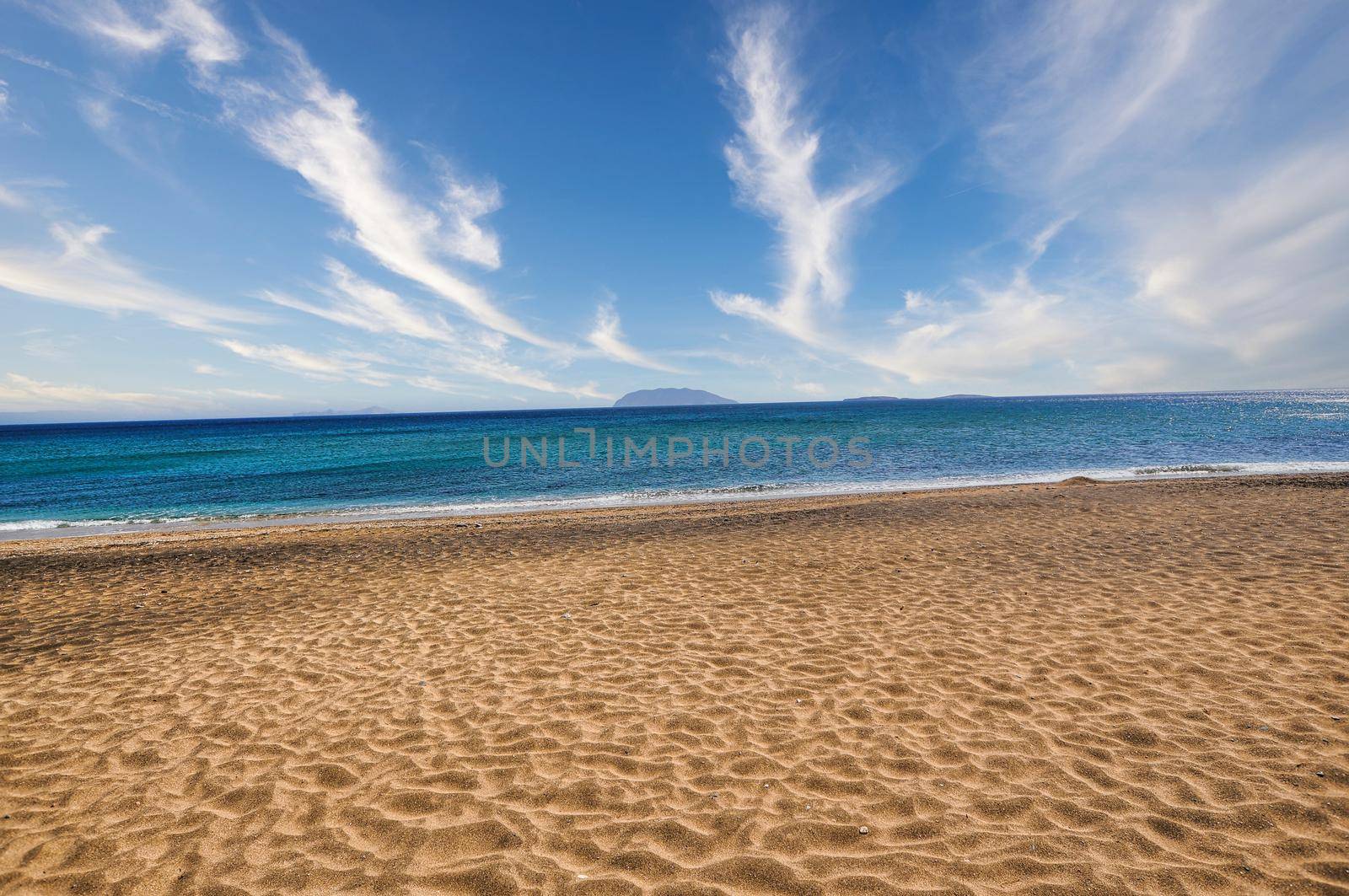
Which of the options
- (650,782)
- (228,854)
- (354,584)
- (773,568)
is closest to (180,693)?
(228,854)

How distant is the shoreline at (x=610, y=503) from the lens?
19891 millimetres

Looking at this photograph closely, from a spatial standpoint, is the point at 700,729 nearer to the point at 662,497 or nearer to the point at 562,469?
the point at 662,497

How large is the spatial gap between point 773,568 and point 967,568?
3.55m

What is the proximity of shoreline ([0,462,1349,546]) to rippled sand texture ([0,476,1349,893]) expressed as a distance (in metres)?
10.1

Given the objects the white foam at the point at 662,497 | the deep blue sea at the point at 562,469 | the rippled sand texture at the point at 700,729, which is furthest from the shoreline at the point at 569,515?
the rippled sand texture at the point at 700,729

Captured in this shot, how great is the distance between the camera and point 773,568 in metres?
10.8

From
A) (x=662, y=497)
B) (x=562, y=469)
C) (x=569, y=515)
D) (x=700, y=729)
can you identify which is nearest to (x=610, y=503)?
(x=662, y=497)

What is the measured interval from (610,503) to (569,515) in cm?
363

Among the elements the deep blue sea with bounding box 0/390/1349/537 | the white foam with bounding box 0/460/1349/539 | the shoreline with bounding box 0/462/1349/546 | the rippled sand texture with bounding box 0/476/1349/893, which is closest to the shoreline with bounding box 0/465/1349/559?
the shoreline with bounding box 0/462/1349/546

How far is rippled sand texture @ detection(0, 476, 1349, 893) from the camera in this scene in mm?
3793

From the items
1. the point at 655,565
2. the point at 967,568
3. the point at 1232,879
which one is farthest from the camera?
the point at 655,565

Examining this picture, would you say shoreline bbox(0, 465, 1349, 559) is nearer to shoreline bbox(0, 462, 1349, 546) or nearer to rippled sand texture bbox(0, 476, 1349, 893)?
shoreline bbox(0, 462, 1349, 546)

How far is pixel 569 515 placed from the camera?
19594 millimetres

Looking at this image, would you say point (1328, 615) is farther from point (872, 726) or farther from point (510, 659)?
point (510, 659)
